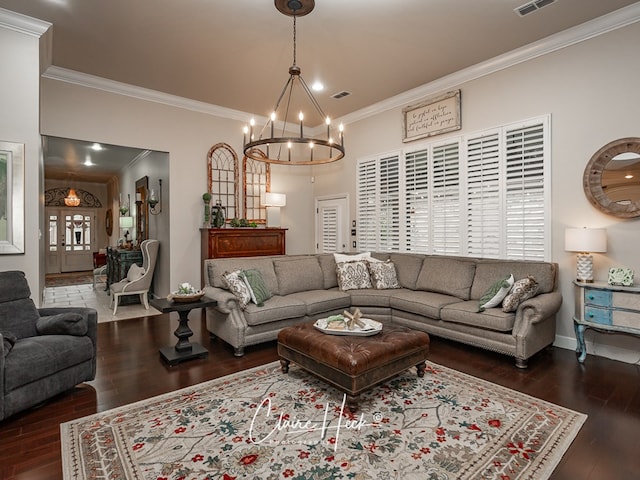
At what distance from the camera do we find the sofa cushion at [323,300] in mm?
4312

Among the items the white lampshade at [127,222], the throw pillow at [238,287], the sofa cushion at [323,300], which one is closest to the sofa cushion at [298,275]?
the sofa cushion at [323,300]

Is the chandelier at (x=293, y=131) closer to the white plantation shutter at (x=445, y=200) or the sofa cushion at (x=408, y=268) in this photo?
the white plantation shutter at (x=445, y=200)

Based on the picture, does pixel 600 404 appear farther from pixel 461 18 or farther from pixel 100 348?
pixel 100 348

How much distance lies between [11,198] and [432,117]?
519 cm

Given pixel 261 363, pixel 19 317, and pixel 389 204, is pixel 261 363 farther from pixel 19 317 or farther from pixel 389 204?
pixel 389 204

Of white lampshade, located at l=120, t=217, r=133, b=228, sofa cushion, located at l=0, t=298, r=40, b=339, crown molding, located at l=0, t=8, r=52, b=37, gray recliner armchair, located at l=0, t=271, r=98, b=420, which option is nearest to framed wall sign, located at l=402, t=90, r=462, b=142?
crown molding, located at l=0, t=8, r=52, b=37

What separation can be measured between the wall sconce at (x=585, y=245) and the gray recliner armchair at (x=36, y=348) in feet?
15.1

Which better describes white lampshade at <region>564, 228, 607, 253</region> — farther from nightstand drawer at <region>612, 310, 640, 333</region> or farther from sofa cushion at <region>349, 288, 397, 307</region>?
sofa cushion at <region>349, 288, 397, 307</region>

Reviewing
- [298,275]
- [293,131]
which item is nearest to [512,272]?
[298,275]

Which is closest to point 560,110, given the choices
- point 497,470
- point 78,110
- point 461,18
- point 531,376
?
point 461,18

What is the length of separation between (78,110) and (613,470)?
21.5ft

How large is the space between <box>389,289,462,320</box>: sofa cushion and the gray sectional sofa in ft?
0.04

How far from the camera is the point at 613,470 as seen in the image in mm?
1962

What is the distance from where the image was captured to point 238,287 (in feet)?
13.0
